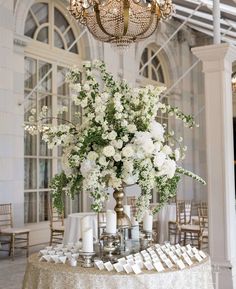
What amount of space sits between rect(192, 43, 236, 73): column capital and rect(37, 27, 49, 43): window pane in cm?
482

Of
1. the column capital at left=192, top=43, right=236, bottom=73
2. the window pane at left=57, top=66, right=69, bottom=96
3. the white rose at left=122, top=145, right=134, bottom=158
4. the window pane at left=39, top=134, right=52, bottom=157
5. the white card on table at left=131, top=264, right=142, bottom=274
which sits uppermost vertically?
the window pane at left=57, top=66, right=69, bottom=96

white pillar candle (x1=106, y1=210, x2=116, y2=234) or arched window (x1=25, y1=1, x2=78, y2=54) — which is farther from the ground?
arched window (x1=25, y1=1, x2=78, y2=54)

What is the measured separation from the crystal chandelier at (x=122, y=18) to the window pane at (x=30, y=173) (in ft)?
12.8

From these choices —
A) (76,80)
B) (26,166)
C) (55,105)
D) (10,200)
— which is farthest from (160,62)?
(76,80)

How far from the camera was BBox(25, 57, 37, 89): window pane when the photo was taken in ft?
28.8

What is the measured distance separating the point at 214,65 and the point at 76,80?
2.19m

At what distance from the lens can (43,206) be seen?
9.00 meters

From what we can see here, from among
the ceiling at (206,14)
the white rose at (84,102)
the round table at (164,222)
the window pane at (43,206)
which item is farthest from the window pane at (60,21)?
the white rose at (84,102)

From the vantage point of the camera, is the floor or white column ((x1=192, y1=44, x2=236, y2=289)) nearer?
white column ((x1=192, y1=44, x2=236, y2=289))

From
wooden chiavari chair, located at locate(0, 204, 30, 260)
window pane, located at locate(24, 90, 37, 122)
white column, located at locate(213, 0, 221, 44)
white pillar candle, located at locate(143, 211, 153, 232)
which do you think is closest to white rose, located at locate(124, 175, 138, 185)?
white pillar candle, located at locate(143, 211, 153, 232)

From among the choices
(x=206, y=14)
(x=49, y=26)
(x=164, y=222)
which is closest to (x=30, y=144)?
(x=49, y=26)

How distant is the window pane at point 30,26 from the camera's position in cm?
881

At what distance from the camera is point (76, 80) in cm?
317

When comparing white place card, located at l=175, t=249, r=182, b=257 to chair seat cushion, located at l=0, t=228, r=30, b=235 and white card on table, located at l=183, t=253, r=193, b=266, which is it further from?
chair seat cushion, located at l=0, t=228, r=30, b=235
